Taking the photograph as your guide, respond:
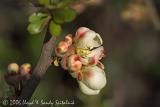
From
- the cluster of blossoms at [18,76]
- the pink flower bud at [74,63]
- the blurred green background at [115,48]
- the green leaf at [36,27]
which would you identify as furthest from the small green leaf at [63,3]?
the blurred green background at [115,48]

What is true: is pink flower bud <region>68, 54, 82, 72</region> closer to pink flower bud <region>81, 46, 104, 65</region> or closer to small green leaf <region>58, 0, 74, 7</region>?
pink flower bud <region>81, 46, 104, 65</region>

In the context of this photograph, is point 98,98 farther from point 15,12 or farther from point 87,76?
point 87,76

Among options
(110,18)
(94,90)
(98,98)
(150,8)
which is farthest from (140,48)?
(94,90)

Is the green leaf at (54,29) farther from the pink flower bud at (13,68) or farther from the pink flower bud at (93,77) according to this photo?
the pink flower bud at (13,68)

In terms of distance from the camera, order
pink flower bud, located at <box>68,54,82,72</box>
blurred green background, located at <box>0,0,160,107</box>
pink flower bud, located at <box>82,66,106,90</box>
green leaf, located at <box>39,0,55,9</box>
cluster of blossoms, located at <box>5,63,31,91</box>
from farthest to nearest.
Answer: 1. blurred green background, located at <box>0,0,160,107</box>
2. cluster of blossoms, located at <box>5,63,31,91</box>
3. pink flower bud, located at <box>82,66,106,90</box>
4. pink flower bud, located at <box>68,54,82,72</box>
5. green leaf, located at <box>39,0,55,9</box>

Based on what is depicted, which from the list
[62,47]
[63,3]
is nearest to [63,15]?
[63,3]

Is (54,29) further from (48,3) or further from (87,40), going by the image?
(87,40)

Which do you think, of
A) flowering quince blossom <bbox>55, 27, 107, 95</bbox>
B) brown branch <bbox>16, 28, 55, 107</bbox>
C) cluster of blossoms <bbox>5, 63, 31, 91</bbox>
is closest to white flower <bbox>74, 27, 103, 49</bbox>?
flowering quince blossom <bbox>55, 27, 107, 95</bbox>
